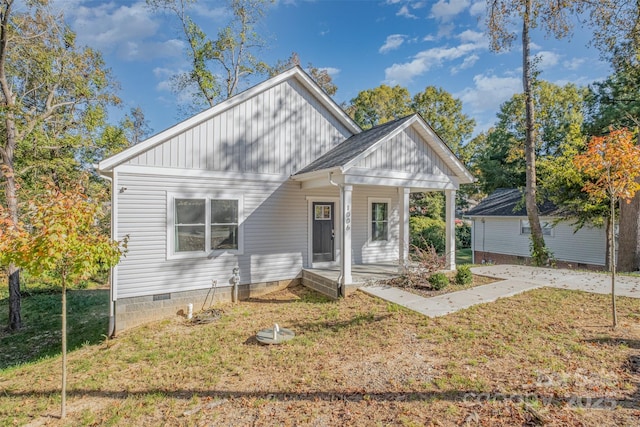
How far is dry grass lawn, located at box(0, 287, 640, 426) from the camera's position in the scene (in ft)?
11.3

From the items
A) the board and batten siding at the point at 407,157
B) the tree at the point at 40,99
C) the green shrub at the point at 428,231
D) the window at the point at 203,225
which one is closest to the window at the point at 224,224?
the window at the point at 203,225

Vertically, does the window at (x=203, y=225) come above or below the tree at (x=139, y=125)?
below

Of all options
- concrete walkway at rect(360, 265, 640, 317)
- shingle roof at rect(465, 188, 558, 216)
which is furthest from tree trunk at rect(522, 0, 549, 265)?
shingle roof at rect(465, 188, 558, 216)

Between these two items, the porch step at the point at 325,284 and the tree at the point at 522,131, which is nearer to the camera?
the porch step at the point at 325,284

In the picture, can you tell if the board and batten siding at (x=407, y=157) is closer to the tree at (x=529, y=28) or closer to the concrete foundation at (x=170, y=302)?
the concrete foundation at (x=170, y=302)

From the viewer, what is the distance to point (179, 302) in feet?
25.5

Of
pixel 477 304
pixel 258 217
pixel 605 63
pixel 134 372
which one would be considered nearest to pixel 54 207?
pixel 134 372

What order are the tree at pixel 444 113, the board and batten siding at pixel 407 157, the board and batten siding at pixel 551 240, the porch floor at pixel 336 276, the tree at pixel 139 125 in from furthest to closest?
1. the tree at pixel 139 125
2. the tree at pixel 444 113
3. the board and batten siding at pixel 551 240
4. the board and batten siding at pixel 407 157
5. the porch floor at pixel 336 276

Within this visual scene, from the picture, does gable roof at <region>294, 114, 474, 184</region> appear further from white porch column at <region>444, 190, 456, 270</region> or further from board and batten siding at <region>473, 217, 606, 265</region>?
board and batten siding at <region>473, 217, 606, 265</region>

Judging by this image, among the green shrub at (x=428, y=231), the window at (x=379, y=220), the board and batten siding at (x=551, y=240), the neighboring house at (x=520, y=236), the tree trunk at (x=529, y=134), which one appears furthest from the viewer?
the green shrub at (x=428, y=231)

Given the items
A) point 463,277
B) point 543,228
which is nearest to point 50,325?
point 463,277

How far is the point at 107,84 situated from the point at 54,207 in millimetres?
12556

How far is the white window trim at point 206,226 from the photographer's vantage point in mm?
7613

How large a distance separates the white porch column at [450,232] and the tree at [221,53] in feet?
50.5
